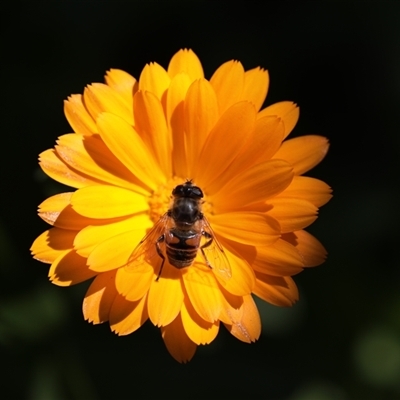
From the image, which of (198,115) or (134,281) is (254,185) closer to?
(198,115)

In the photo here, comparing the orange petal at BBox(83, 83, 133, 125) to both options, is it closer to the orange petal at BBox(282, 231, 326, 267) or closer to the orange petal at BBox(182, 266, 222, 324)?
the orange petal at BBox(182, 266, 222, 324)

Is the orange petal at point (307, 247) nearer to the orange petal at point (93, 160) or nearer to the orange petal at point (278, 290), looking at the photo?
the orange petal at point (278, 290)

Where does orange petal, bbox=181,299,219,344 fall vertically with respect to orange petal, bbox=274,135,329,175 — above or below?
below

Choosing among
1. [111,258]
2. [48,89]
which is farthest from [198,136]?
[48,89]

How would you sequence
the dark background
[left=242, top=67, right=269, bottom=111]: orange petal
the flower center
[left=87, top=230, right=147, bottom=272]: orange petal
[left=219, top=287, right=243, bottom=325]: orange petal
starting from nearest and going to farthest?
1. [left=87, top=230, right=147, bottom=272]: orange petal
2. [left=219, top=287, right=243, bottom=325]: orange petal
3. [left=242, top=67, right=269, bottom=111]: orange petal
4. the flower center
5. the dark background

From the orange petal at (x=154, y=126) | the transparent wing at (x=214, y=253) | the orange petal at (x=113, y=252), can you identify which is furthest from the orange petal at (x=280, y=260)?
the orange petal at (x=154, y=126)

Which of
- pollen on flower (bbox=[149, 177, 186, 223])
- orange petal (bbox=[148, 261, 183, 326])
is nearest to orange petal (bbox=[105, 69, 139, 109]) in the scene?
pollen on flower (bbox=[149, 177, 186, 223])

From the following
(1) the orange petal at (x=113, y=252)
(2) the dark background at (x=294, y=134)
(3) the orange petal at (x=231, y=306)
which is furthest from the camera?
(2) the dark background at (x=294, y=134)
